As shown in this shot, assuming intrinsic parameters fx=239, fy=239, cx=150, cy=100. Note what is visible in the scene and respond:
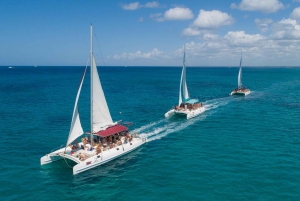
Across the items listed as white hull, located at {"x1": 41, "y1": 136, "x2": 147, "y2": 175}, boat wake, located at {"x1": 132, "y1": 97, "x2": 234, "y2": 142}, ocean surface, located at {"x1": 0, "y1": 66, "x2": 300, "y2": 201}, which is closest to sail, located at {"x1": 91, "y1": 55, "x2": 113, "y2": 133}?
white hull, located at {"x1": 41, "y1": 136, "x2": 147, "y2": 175}

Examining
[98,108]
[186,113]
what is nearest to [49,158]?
[98,108]

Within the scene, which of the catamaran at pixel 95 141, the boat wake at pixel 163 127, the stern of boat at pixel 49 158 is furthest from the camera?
the boat wake at pixel 163 127

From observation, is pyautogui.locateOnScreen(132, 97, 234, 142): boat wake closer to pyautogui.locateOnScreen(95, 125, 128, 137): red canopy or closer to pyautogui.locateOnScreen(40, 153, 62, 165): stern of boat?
pyautogui.locateOnScreen(95, 125, 128, 137): red canopy

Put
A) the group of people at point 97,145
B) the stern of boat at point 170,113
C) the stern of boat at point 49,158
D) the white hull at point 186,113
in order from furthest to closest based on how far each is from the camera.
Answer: the stern of boat at point 170,113
the white hull at point 186,113
the group of people at point 97,145
the stern of boat at point 49,158

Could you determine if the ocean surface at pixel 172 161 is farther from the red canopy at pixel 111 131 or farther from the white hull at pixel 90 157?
the red canopy at pixel 111 131

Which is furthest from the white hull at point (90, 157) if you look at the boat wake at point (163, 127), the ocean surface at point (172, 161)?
the boat wake at point (163, 127)

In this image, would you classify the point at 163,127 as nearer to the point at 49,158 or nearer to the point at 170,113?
the point at 170,113

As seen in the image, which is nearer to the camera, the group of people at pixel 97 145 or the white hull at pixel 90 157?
the white hull at pixel 90 157

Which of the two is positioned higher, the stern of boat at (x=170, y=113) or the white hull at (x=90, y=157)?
the stern of boat at (x=170, y=113)
